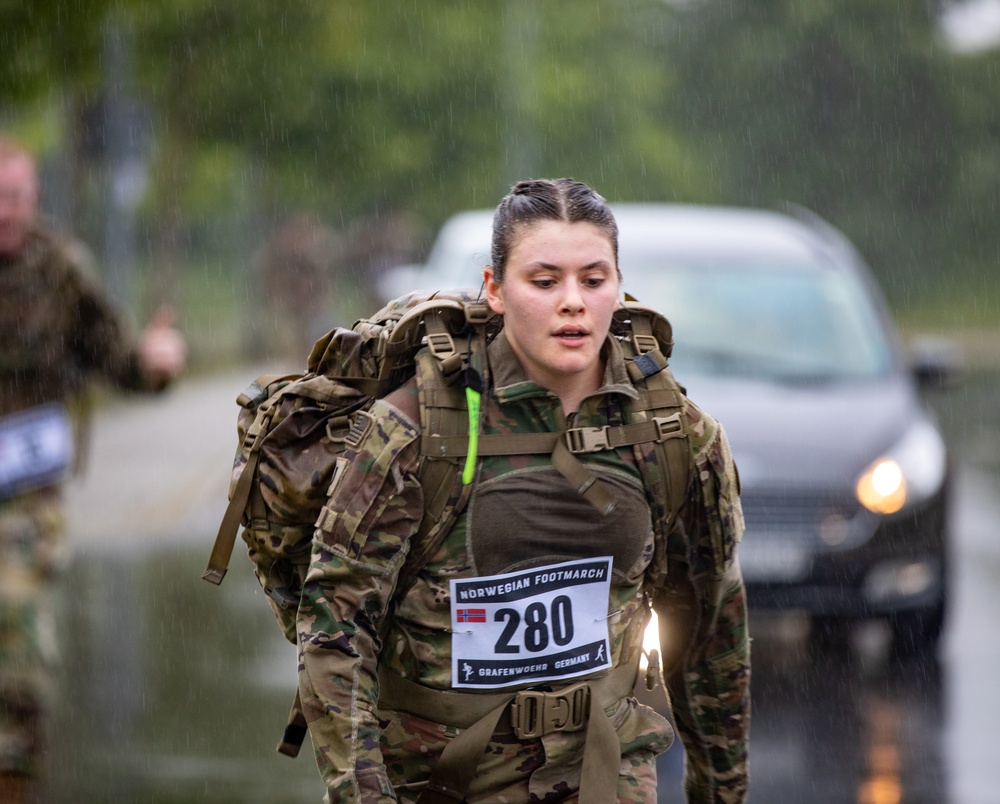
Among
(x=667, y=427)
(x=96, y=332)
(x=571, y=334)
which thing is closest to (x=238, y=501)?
(x=571, y=334)

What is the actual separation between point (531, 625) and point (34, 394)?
3.03 metres

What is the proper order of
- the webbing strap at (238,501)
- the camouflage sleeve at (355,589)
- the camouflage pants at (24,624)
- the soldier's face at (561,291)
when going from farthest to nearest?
1. the camouflage pants at (24,624)
2. the webbing strap at (238,501)
3. the soldier's face at (561,291)
4. the camouflage sleeve at (355,589)

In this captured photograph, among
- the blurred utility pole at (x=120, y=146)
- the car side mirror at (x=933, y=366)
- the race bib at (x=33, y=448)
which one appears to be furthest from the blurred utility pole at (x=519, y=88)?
the race bib at (x=33, y=448)

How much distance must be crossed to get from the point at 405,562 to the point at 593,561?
1.12 ft

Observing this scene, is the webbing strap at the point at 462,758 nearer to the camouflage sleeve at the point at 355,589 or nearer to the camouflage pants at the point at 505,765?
the camouflage pants at the point at 505,765

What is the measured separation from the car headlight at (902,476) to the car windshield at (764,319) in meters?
0.64

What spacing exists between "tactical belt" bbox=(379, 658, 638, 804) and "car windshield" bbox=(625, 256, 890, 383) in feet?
16.8

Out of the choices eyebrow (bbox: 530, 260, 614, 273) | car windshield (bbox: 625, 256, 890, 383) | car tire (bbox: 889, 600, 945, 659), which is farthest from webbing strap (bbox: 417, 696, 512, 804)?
car windshield (bbox: 625, 256, 890, 383)

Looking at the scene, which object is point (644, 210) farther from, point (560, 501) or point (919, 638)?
point (560, 501)

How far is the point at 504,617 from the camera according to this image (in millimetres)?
3125

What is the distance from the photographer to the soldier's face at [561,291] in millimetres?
3047

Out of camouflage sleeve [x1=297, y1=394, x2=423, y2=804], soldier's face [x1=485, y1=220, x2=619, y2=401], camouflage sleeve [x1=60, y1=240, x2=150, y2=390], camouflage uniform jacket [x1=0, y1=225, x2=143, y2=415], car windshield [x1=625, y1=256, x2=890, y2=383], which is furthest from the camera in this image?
car windshield [x1=625, y1=256, x2=890, y2=383]

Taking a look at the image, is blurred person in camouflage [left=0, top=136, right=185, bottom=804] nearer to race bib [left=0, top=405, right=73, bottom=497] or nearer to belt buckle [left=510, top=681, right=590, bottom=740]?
race bib [left=0, top=405, right=73, bottom=497]

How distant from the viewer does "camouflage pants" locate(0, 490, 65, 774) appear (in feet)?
17.8
